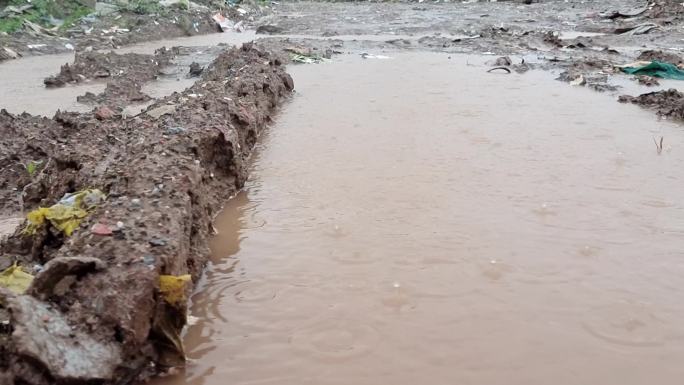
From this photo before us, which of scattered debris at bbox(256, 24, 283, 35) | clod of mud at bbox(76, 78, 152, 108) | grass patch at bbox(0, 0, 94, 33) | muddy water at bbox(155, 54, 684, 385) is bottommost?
muddy water at bbox(155, 54, 684, 385)

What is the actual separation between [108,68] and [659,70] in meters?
10.3

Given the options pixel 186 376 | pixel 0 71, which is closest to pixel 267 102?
pixel 186 376

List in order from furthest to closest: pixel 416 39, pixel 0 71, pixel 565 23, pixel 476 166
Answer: pixel 565 23 < pixel 416 39 < pixel 0 71 < pixel 476 166

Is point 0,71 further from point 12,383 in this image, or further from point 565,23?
point 565,23

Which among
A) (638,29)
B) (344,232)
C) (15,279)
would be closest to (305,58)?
(344,232)

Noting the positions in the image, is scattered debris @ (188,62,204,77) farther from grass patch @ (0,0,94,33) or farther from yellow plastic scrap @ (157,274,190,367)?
yellow plastic scrap @ (157,274,190,367)

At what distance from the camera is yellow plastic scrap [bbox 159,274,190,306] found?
2.98 meters

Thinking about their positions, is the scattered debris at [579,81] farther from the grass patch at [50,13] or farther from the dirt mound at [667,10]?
the grass patch at [50,13]

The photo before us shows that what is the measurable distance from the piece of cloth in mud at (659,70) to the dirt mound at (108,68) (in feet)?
29.4

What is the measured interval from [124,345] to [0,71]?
463 inches

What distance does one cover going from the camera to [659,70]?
34.8ft

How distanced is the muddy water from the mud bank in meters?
0.28

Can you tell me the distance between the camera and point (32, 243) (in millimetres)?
3693

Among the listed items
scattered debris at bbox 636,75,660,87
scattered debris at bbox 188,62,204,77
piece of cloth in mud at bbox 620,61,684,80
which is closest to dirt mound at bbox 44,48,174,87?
scattered debris at bbox 188,62,204,77
